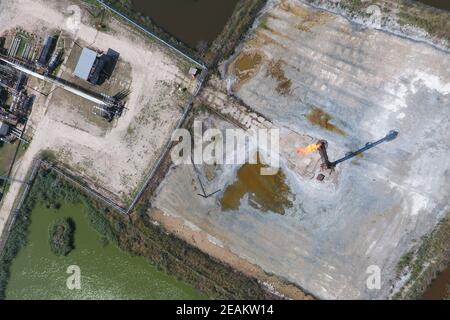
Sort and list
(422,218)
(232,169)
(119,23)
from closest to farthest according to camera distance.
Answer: (422,218), (232,169), (119,23)

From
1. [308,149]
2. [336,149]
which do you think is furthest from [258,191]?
[336,149]

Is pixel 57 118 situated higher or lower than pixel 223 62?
lower

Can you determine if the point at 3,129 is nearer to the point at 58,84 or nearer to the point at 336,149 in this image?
the point at 58,84

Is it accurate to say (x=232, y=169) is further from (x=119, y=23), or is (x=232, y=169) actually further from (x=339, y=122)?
(x=119, y=23)

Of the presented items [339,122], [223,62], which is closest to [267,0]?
[223,62]

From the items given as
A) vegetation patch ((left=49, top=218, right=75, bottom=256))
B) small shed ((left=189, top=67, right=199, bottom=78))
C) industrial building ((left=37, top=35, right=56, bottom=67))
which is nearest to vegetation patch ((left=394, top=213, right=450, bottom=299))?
small shed ((left=189, top=67, right=199, bottom=78))

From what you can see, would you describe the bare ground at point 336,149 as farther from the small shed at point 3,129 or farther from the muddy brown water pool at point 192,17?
the small shed at point 3,129

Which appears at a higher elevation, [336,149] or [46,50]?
[336,149]
